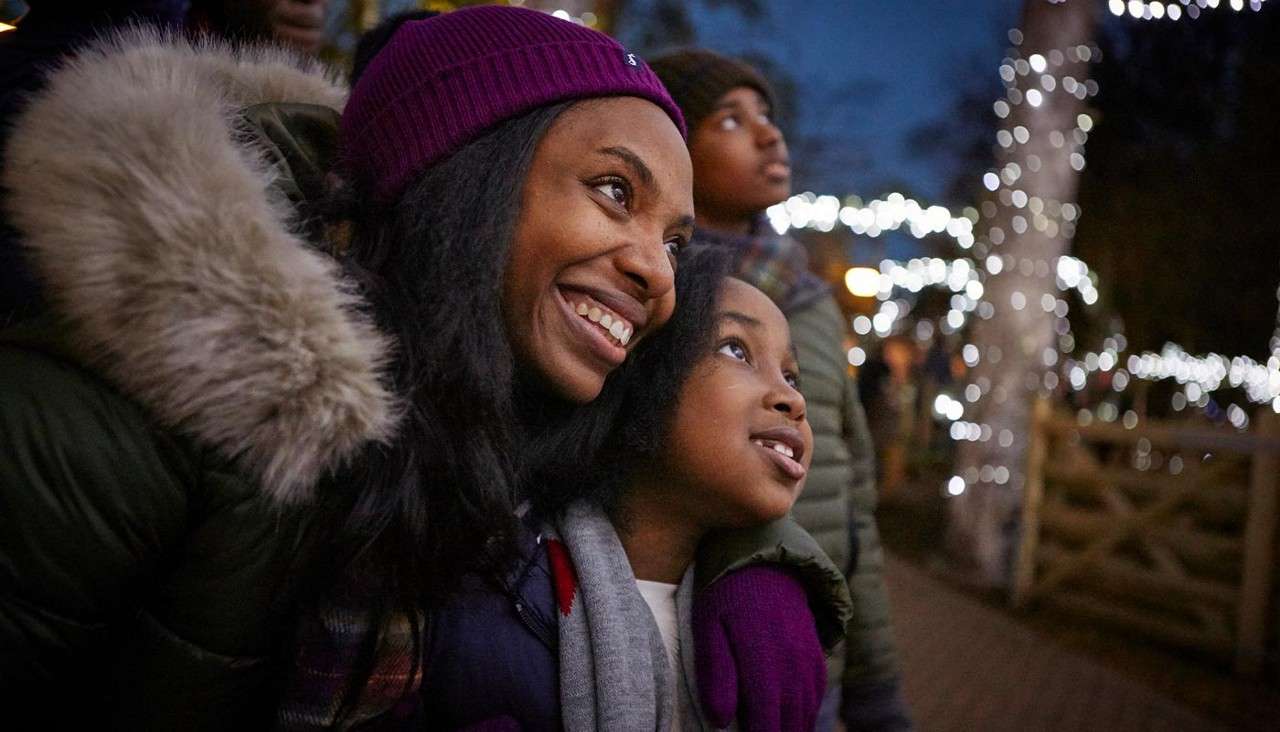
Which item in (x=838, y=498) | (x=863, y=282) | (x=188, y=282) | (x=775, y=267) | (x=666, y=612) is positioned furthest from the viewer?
(x=863, y=282)

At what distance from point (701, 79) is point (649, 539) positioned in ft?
4.81

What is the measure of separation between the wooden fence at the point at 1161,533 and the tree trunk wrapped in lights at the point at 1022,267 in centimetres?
43

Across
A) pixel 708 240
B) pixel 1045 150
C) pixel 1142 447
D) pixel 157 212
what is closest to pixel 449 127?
pixel 157 212

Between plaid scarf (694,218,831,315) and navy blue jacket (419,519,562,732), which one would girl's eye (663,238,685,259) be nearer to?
plaid scarf (694,218,831,315)

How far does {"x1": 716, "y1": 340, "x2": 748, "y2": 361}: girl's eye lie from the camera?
64.1 inches

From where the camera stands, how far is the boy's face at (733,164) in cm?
238

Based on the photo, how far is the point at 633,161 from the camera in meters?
1.37

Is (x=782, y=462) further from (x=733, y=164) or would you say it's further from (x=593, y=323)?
(x=733, y=164)

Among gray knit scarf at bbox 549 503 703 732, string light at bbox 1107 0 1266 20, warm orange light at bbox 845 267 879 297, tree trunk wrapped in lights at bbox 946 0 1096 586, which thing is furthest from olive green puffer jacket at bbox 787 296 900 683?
warm orange light at bbox 845 267 879 297

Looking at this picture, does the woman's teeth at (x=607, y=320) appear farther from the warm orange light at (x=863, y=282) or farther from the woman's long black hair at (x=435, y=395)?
the warm orange light at (x=863, y=282)

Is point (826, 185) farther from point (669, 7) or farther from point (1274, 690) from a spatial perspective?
point (1274, 690)

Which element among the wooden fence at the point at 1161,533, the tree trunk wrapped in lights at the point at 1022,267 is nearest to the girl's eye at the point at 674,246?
the wooden fence at the point at 1161,533

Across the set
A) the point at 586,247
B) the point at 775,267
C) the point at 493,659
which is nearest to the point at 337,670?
the point at 493,659

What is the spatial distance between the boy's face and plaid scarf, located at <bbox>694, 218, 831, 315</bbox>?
6.1 inches
